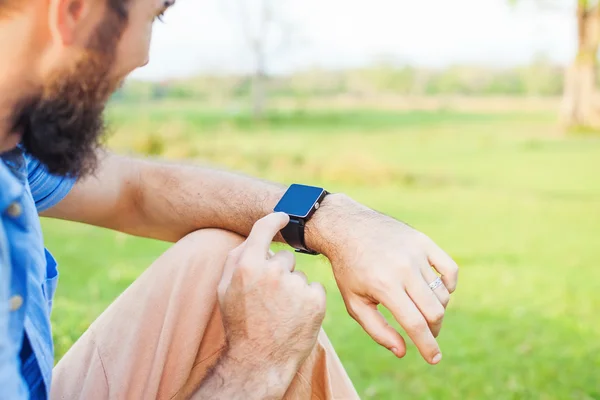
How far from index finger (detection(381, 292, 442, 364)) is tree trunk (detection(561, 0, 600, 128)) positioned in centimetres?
1672

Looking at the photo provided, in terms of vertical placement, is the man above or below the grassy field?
above

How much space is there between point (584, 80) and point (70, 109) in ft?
59.0

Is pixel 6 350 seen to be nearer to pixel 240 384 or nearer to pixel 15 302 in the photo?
pixel 15 302

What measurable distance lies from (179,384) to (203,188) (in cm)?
53

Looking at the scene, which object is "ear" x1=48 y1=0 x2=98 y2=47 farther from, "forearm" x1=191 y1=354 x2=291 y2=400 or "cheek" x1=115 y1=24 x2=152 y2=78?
"forearm" x1=191 y1=354 x2=291 y2=400

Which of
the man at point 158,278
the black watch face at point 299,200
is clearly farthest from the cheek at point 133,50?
the black watch face at point 299,200

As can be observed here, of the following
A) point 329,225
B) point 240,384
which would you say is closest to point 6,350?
point 240,384

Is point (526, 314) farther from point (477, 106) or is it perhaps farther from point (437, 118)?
point (477, 106)

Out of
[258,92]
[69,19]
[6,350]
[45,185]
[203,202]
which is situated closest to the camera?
[6,350]

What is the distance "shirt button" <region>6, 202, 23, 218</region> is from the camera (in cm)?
102

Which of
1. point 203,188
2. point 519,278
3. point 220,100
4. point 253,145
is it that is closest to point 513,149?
point 253,145

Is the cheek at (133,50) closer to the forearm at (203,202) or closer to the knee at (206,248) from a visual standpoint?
the knee at (206,248)

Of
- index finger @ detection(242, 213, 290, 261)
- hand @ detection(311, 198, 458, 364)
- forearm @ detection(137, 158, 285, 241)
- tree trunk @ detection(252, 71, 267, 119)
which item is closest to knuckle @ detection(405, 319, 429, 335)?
Result: hand @ detection(311, 198, 458, 364)

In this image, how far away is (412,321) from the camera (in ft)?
4.13
